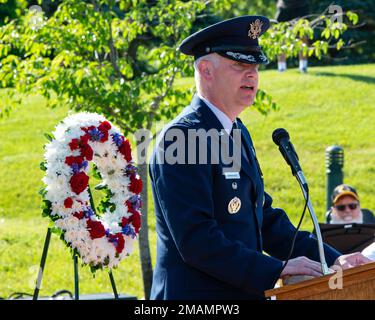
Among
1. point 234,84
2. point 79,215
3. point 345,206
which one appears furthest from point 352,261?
point 345,206

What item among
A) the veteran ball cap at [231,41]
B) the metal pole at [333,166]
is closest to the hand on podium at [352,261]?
the veteran ball cap at [231,41]

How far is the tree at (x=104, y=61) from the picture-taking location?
9.70 metres

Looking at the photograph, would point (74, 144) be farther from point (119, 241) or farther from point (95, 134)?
point (119, 241)

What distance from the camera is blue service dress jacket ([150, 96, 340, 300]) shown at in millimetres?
4223

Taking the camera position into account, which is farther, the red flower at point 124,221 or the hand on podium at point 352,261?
the red flower at point 124,221

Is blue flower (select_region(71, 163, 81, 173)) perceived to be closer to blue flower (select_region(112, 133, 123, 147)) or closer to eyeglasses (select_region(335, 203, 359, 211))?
blue flower (select_region(112, 133, 123, 147))

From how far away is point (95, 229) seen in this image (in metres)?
5.86

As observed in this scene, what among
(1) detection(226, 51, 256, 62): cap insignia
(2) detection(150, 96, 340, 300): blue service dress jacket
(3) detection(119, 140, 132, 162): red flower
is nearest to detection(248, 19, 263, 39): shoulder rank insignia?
(1) detection(226, 51, 256, 62): cap insignia

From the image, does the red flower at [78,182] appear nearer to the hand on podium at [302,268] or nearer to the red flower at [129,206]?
the red flower at [129,206]

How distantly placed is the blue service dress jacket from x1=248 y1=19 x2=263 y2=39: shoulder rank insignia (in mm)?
433

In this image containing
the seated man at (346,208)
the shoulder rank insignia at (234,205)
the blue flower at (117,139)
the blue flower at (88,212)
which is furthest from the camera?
the seated man at (346,208)

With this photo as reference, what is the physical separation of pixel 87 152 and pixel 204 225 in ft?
6.14

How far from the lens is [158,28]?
1008 centimetres

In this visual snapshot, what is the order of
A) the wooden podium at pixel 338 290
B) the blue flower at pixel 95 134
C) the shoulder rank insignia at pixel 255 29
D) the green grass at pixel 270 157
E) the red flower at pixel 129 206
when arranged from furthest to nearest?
the green grass at pixel 270 157 → the red flower at pixel 129 206 → the blue flower at pixel 95 134 → the shoulder rank insignia at pixel 255 29 → the wooden podium at pixel 338 290
